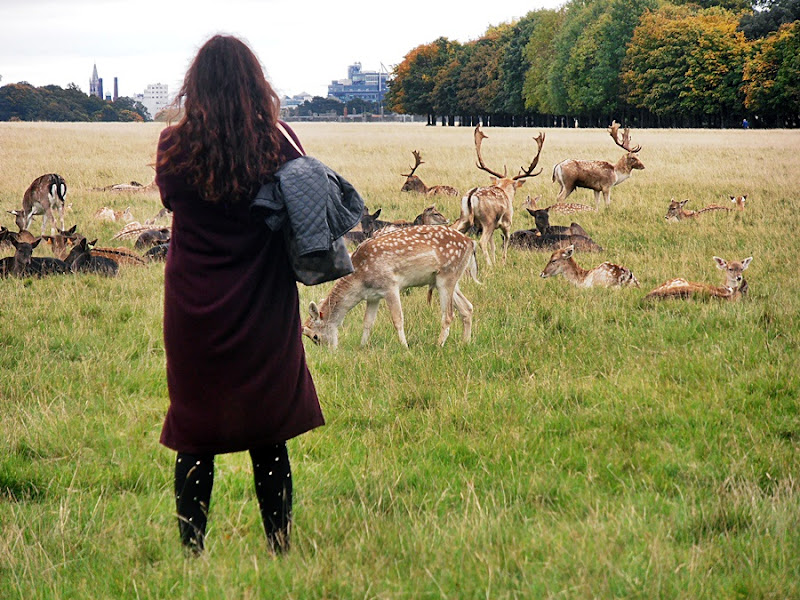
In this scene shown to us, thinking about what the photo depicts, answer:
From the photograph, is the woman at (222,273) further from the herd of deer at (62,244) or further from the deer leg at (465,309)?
the herd of deer at (62,244)

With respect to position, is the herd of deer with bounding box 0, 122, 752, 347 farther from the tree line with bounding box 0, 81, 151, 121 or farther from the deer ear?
the tree line with bounding box 0, 81, 151, 121

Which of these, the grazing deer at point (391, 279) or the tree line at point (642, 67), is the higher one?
the tree line at point (642, 67)

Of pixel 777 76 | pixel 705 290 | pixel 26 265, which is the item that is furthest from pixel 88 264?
pixel 777 76

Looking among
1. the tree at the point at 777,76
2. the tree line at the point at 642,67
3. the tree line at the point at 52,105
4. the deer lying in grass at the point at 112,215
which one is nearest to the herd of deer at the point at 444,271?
the deer lying in grass at the point at 112,215

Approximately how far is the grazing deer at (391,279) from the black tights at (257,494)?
11.5ft

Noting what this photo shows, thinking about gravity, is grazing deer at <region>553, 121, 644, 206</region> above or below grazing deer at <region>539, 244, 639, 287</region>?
above

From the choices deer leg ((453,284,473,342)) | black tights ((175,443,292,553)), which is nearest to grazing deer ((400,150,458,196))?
deer leg ((453,284,473,342))

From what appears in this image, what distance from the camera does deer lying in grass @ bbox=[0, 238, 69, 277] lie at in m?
9.37

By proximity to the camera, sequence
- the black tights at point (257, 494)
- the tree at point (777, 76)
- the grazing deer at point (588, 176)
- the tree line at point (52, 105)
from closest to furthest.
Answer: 1. the black tights at point (257, 494)
2. the grazing deer at point (588, 176)
3. the tree at point (777, 76)
4. the tree line at point (52, 105)

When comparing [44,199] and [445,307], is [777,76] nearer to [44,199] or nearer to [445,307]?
[44,199]

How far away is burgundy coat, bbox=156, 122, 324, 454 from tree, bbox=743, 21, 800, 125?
54.6 m

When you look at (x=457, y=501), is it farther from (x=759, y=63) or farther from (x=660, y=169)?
(x=759, y=63)

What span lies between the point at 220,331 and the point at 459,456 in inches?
71.8

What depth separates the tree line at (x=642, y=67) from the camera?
5634 centimetres
